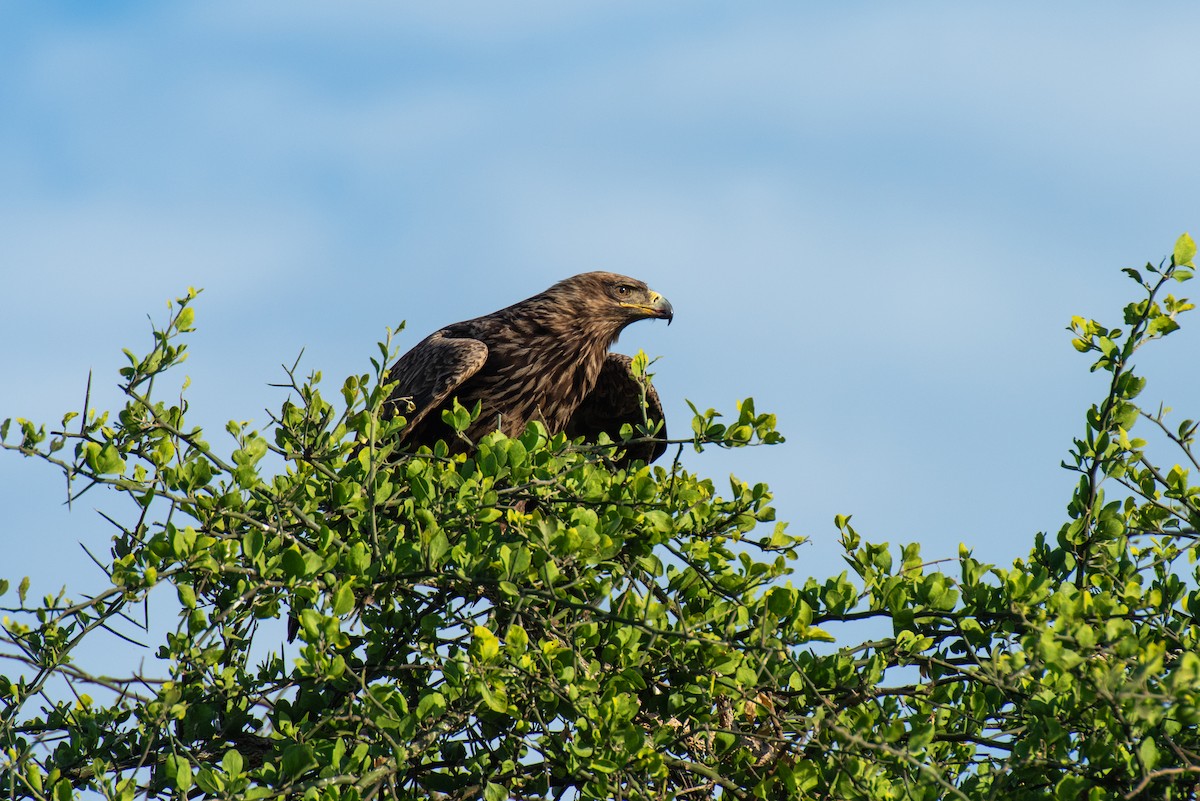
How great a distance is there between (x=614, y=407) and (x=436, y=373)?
1504mm

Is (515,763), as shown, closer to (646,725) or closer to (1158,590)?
(646,725)

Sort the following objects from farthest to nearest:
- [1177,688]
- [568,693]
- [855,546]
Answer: [855,546] < [568,693] < [1177,688]

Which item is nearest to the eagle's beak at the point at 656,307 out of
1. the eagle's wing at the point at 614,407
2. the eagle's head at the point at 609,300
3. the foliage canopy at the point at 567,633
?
the eagle's head at the point at 609,300

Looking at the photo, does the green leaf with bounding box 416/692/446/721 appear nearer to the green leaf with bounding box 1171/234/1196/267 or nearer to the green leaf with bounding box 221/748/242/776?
the green leaf with bounding box 221/748/242/776

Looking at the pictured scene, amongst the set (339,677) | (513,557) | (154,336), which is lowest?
(339,677)

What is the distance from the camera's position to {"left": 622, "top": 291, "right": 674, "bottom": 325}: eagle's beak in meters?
9.12

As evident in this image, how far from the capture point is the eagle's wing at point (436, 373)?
304 inches

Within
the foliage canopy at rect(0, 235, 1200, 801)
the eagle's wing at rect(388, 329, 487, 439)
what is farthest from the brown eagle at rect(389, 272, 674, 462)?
the foliage canopy at rect(0, 235, 1200, 801)

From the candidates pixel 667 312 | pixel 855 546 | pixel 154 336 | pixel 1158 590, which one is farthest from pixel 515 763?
pixel 667 312

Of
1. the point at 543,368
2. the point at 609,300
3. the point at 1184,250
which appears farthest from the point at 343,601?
the point at 609,300

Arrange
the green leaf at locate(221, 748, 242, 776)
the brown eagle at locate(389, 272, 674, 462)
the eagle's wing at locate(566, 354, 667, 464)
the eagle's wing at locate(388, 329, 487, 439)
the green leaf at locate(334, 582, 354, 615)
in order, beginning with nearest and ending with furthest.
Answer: the green leaf at locate(221, 748, 242, 776)
the green leaf at locate(334, 582, 354, 615)
the eagle's wing at locate(388, 329, 487, 439)
the brown eagle at locate(389, 272, 674, 462)
the eagle's wing at locate(566, 354, 667, 464)

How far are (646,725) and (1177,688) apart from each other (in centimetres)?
179

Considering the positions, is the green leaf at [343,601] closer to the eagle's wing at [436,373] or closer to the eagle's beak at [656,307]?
the eagle's wing at [436,373]

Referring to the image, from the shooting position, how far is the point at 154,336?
407cm
